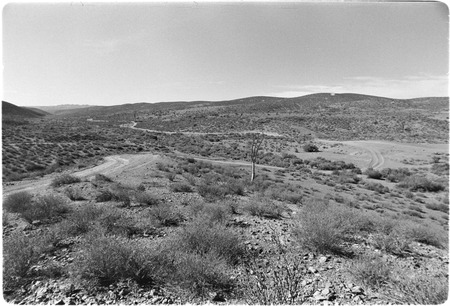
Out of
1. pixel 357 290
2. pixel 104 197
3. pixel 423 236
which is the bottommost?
pixel 423 236

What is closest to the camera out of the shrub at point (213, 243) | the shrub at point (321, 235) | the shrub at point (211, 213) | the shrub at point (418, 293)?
the shrub at point (418, 293)

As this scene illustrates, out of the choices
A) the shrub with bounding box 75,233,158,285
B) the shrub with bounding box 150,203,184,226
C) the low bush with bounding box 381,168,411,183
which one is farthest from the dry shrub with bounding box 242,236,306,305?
the low bush with bounding box 381,168,411,183

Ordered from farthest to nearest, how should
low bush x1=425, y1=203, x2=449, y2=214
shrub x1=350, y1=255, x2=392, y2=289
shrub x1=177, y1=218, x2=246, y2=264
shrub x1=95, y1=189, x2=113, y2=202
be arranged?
low bush x1=425, y1=203, x2=449, y2=214 < shrub x1=95, y1=189, x2=113, y2=202 < shrub x1=177, y1=218, x2=246, y2=264 < shrub x1=350, y1=255, x2=392, y2=289

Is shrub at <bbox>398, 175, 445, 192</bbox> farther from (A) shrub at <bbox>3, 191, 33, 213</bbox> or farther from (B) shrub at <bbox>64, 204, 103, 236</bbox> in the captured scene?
(A) shrub at <bbox>3, 191, 33, 213</bbox>

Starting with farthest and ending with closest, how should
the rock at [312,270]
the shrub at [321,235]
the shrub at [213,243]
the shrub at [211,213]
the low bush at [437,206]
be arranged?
the low bush at [437,206] → the shrub at [211,213] → the shrub at [321,235] → the shrub at [213,243] → the rock at [312,270]

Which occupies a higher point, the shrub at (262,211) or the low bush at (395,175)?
the shrub at (262,211)

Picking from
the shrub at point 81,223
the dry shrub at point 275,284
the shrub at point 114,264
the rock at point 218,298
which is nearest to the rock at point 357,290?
the dry shrub at point 275,284

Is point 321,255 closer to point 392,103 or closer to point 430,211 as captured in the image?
point 430,211

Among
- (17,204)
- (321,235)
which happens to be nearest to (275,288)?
(321,235)

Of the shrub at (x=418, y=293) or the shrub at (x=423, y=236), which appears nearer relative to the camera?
the shrub at (x=418, y=293)

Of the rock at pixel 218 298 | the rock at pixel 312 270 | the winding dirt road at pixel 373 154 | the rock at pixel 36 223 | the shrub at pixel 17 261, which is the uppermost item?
the shrub at pixel 17 261

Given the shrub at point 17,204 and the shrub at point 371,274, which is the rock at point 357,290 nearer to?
the shrub at point 371,274

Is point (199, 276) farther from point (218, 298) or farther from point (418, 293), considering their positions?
point (418, 293)

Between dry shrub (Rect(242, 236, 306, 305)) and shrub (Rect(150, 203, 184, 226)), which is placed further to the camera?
shrub (Rect(150, 203, 184, 226))
